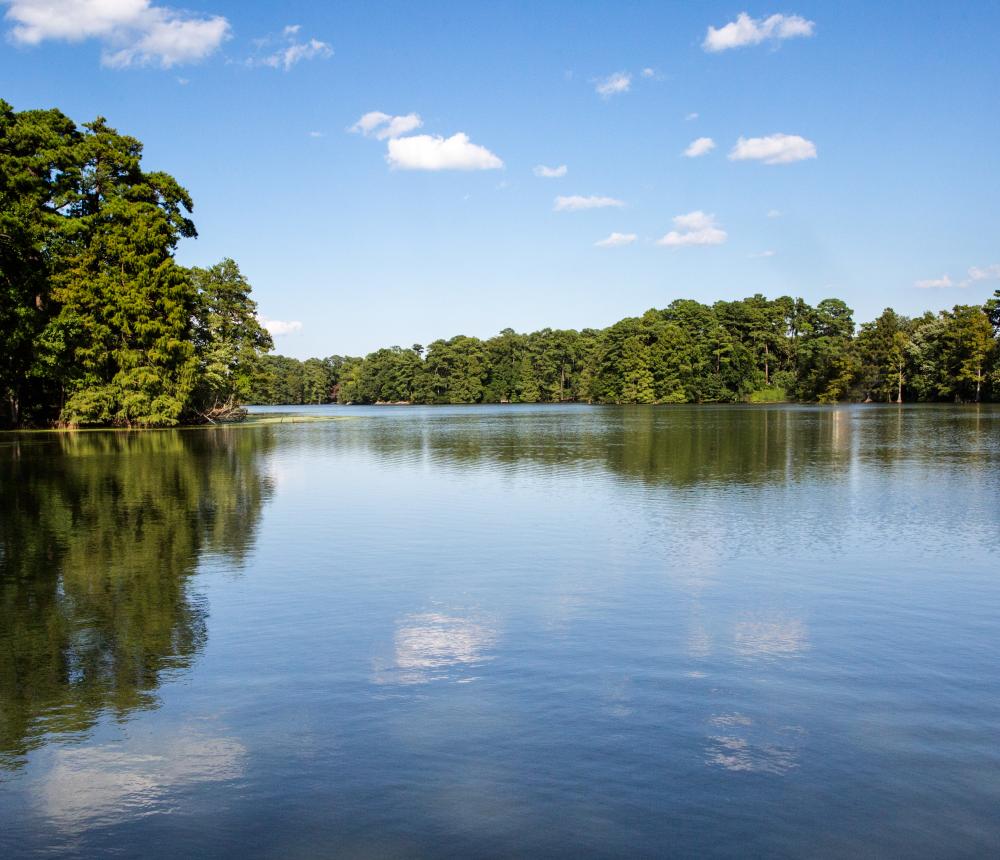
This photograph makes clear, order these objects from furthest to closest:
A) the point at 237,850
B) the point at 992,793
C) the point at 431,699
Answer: the point at 431,699 < the point at 992,793 < the point at 237,850

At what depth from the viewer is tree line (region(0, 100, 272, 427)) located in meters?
51.2

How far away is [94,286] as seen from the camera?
53.8 m

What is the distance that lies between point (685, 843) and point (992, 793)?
2.39m

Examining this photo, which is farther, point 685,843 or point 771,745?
A: point 771,745

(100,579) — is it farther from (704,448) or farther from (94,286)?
(94,286)

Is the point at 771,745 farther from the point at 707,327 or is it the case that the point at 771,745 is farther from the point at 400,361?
the point at 400,361

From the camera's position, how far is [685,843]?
5246mm

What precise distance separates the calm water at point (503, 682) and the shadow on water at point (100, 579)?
62mm

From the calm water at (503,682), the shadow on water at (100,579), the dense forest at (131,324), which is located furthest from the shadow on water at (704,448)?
the dense forest at (131,324)

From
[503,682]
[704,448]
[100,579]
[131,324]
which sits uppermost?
[131,324]

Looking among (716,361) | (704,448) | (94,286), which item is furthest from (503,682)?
(716,361)

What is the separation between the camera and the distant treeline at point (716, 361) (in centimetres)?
11162

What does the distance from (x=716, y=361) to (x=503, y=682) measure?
140m

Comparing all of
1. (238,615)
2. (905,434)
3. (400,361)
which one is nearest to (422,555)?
(238,615)
